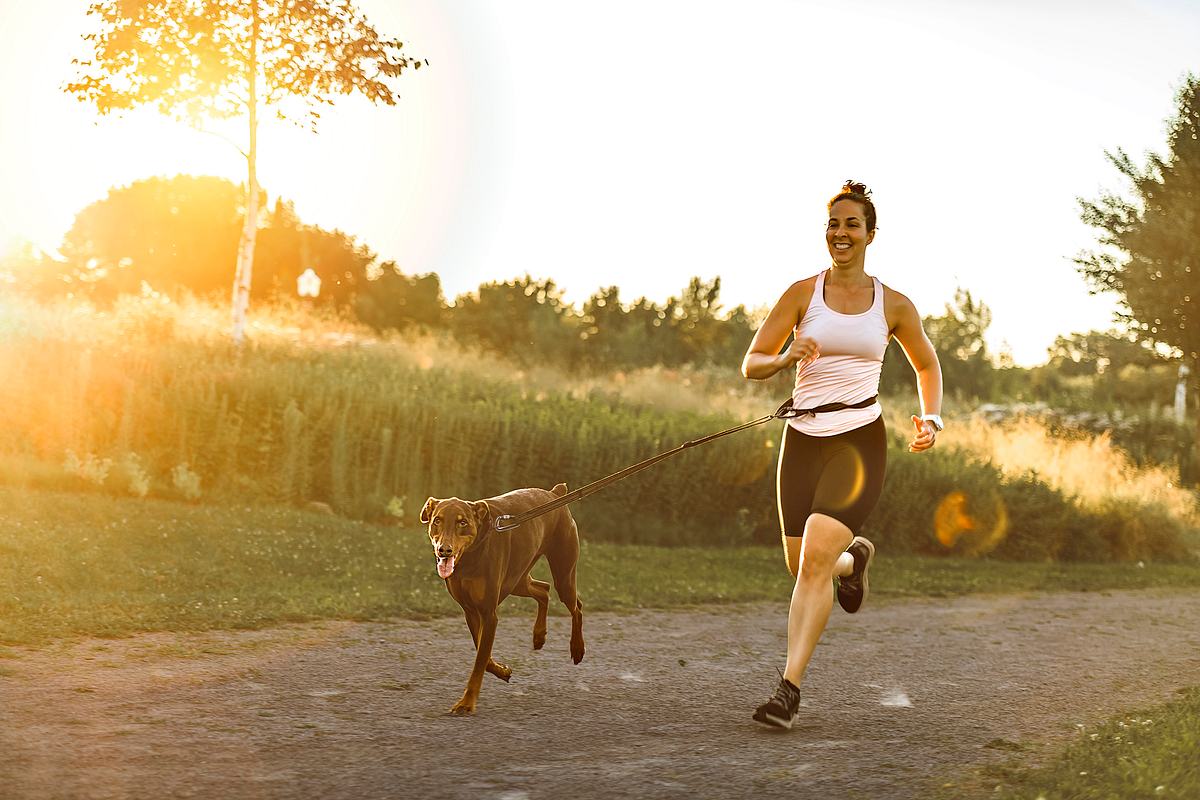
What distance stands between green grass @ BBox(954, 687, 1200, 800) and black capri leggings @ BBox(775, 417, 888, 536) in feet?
4.15

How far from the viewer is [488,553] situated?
5449mm

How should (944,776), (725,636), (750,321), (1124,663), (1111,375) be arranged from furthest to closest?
(1111,375)
(750,321)
(725,636)
(1124,663)
(944,776)

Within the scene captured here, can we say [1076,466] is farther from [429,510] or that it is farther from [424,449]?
[429,510]

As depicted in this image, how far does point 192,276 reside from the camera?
151 ft

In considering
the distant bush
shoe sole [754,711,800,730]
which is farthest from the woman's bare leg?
the distant bush

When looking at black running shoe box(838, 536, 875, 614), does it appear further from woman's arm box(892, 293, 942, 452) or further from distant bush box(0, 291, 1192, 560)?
distant bush box(0, 291, 1192, 560)

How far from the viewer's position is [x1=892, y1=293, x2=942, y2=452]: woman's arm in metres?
5.70

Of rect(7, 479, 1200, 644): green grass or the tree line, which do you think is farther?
the tree line

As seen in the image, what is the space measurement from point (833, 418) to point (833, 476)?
26 cm

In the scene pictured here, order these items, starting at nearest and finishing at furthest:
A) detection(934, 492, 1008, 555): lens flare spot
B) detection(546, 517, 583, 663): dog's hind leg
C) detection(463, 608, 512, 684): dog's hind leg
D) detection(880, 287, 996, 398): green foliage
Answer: detection(463, 608, 512, 684): dog's hind leg, detection(546, 517, 583, 663): dog's hind leg, detection(934, 492, 1008, 555): lens flare spot, detection(880, 287, 996, 398): green foliage

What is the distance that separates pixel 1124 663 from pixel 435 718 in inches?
196

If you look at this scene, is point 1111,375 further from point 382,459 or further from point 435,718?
point 435,718

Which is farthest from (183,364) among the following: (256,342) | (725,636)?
(725,636)

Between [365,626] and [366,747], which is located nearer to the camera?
[366,747]
